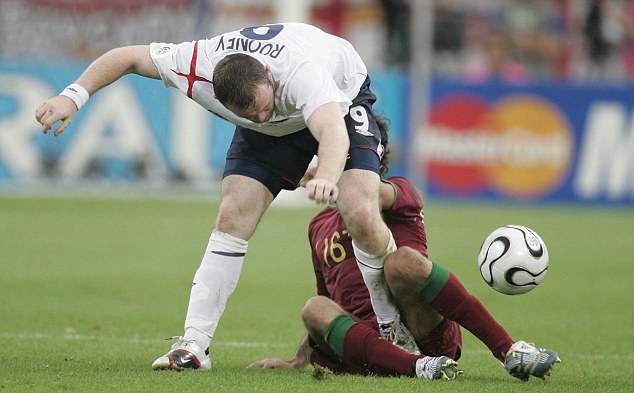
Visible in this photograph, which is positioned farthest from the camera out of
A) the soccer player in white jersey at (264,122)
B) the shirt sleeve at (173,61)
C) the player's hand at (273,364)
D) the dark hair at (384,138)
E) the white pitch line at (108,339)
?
the white pitch line at (108,339)

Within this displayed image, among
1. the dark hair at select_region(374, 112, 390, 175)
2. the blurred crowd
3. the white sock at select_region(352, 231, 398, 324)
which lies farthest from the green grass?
the blurred crowd

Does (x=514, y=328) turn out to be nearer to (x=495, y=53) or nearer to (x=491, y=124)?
(x=491, y=124)

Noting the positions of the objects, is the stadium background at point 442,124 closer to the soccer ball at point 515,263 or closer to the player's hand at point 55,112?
the player's hand at point 55,112

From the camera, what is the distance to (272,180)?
595cm

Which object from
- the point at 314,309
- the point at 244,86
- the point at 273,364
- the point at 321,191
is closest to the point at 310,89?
the point at 244,86

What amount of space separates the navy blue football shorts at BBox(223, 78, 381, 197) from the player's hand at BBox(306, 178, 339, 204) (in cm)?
97

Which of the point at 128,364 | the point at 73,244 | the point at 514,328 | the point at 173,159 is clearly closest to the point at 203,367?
the point at 128,364

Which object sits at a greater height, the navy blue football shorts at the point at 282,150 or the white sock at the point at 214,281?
the navy blue football shorts at the point at 282,150

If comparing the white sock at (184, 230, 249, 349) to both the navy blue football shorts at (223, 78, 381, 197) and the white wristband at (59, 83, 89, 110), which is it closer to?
the navy blue football shorts at (223, 78, 381, 197)

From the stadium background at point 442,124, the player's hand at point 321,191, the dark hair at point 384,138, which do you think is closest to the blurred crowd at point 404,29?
the stadium background at point 442,124

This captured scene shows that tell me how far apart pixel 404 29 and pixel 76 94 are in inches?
603

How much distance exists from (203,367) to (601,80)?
1556cm

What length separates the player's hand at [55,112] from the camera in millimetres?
5445

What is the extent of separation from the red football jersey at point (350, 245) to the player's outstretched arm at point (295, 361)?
0.31 m
